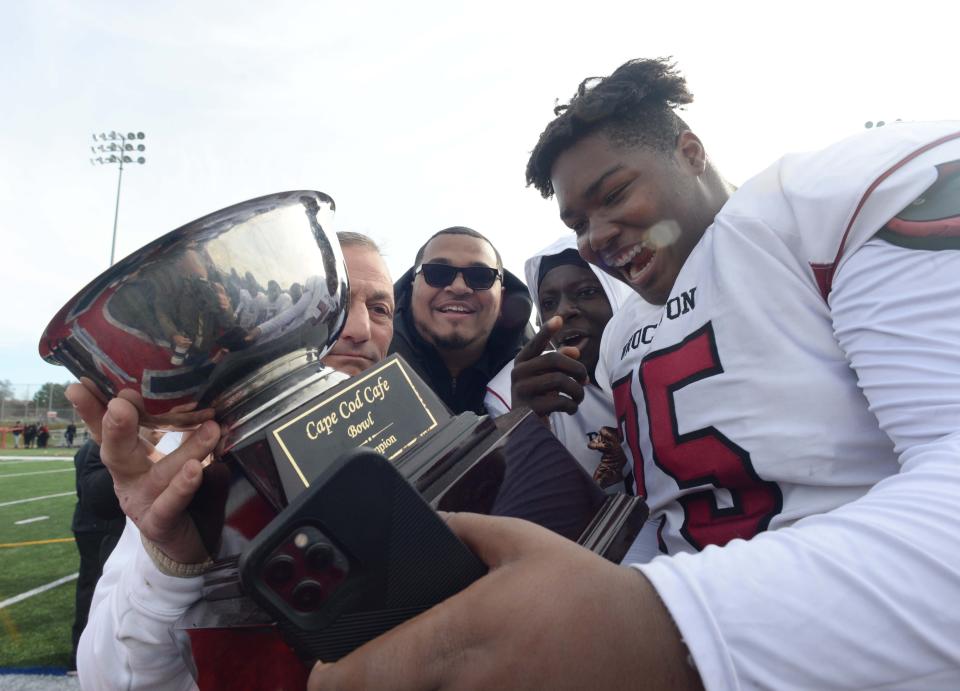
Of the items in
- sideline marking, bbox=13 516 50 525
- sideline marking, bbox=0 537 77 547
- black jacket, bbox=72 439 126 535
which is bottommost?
sideline marking, bbox=13 516 50 525

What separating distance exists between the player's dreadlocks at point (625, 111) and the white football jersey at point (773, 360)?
54 cm

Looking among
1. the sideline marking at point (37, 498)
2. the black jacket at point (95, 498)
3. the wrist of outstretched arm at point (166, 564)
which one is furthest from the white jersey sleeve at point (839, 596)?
the sideline marking at point (37, 498)

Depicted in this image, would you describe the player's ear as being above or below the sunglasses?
above

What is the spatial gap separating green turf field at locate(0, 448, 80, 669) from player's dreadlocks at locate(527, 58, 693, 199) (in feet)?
14.7

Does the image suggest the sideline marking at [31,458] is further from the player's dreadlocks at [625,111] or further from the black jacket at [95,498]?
the player's dreadlocks at [625,111]

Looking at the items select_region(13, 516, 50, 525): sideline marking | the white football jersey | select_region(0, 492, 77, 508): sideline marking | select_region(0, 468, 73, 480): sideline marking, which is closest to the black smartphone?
the white football jersey

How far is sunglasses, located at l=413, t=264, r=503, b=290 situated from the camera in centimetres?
270

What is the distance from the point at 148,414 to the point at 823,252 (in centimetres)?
113

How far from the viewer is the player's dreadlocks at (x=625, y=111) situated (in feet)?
5.56

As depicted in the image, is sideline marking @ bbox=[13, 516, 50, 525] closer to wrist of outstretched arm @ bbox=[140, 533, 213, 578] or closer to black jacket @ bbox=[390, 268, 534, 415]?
black jacket @ bbox=[390, 268, 534, 415]

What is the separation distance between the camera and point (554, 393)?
1714 mm

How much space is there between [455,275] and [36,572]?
707cm

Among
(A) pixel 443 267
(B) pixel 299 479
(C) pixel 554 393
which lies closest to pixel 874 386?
(B) pixel 299 479

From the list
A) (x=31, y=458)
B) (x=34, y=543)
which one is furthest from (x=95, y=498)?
(x=31, y=458)
